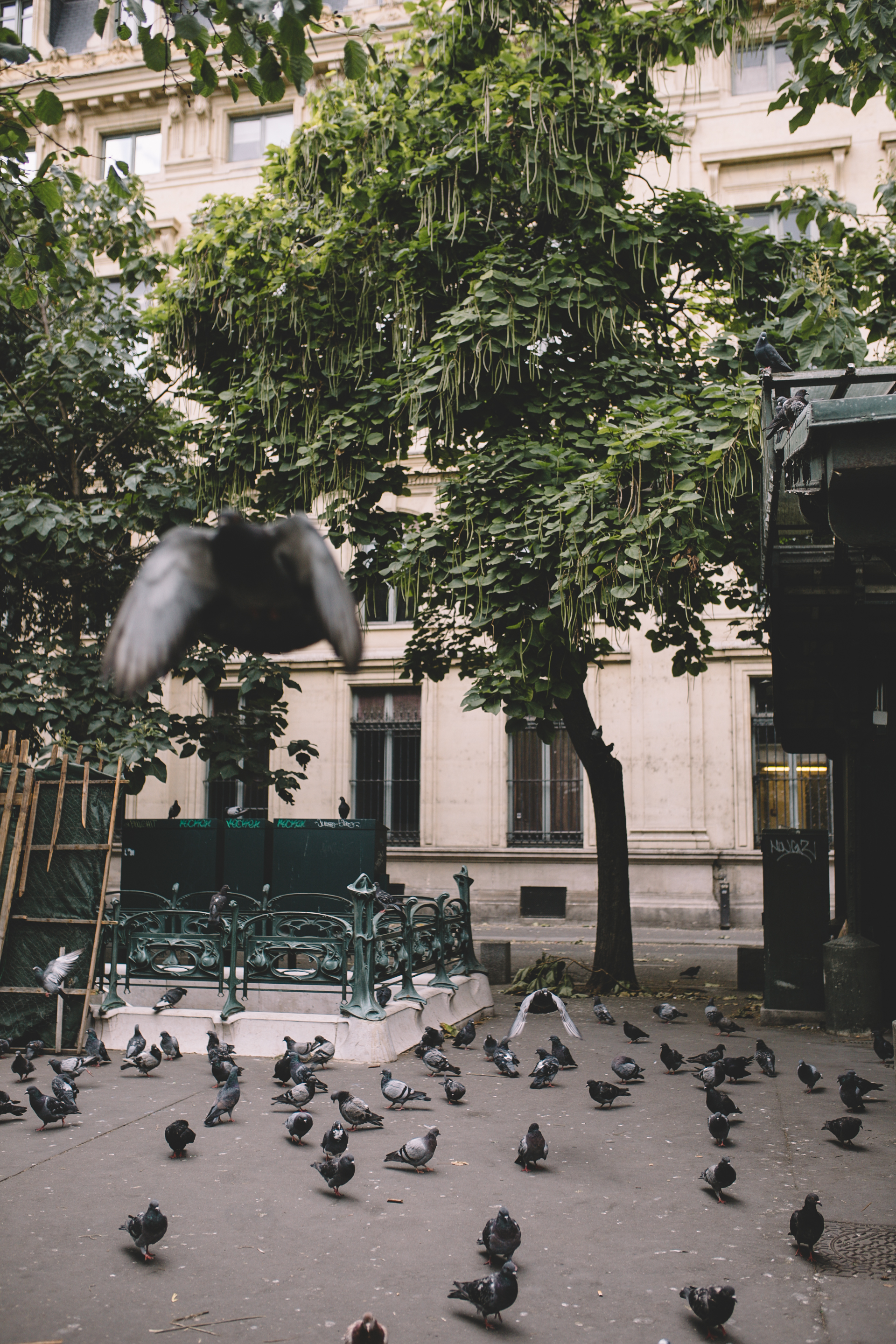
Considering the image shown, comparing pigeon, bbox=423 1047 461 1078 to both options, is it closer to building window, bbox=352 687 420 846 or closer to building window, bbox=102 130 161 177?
building window, bbox=352 687 420 846

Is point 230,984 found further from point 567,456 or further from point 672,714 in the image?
point 672,714

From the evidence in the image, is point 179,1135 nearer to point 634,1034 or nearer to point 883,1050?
point 634,1034

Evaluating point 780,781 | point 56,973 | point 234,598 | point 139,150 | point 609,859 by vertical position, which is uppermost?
point 139,150

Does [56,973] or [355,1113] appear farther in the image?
[56,973]

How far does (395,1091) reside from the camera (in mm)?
7578

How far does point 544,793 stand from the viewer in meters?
22.7

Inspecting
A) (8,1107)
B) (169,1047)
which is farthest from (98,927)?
(8,1107)

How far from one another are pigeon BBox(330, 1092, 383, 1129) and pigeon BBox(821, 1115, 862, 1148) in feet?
9.59

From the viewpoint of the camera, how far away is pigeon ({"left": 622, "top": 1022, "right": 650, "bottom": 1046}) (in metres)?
9.84

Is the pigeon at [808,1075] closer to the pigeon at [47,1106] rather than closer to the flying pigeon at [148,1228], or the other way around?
the flying pigeon at [148,1228]

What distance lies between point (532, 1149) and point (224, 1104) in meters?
2.19

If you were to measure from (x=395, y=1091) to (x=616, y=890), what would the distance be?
6375 millimetres

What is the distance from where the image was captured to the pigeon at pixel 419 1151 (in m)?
6.23

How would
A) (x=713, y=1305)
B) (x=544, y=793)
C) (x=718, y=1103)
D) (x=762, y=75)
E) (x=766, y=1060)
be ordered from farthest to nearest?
(x=762, y=75)
(x=544, y=793)
(x=766, y=1060)
(x=718, y=1103)
(x=713, y=1305)
